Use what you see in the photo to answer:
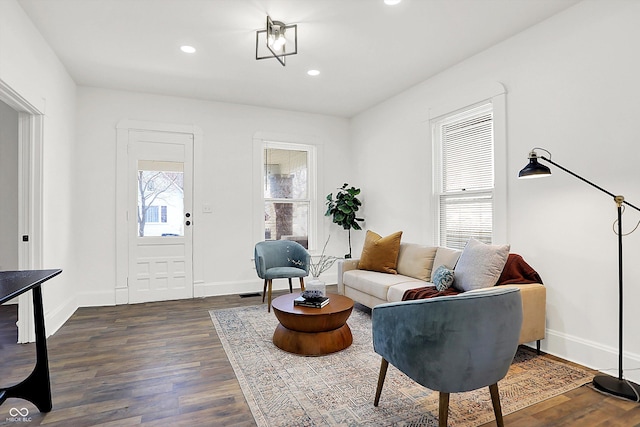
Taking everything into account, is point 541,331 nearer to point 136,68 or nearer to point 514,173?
point 514,173

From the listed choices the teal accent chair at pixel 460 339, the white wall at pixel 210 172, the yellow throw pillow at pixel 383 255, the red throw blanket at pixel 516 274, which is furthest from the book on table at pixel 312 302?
the white wall at pixel 210 172

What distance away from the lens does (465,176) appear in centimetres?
391

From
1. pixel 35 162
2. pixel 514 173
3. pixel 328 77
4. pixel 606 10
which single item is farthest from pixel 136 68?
pixel 606 10

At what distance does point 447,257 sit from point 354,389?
5.90 ft

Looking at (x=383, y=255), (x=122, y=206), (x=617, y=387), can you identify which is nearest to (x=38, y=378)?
(x=122, y=206)

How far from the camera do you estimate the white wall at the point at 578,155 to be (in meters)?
2.49

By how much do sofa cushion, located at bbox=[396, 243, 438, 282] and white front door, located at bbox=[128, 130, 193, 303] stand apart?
2839 mm

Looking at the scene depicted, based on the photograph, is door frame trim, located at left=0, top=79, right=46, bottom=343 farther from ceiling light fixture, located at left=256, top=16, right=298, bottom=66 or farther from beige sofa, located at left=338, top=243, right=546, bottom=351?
beige sofa, located at left=338, top=243, right=546, bottom=351

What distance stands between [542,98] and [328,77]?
88.0 inches

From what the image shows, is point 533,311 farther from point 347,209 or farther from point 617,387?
point 347,209

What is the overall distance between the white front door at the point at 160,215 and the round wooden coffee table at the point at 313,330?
241 cm

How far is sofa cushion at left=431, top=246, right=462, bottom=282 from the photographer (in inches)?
138

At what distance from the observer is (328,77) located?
167 inches

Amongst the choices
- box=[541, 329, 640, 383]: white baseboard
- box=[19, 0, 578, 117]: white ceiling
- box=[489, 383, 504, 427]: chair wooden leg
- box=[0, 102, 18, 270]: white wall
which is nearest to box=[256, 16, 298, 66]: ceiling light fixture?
box=[19, 0, 578, 117]: white ceiling
